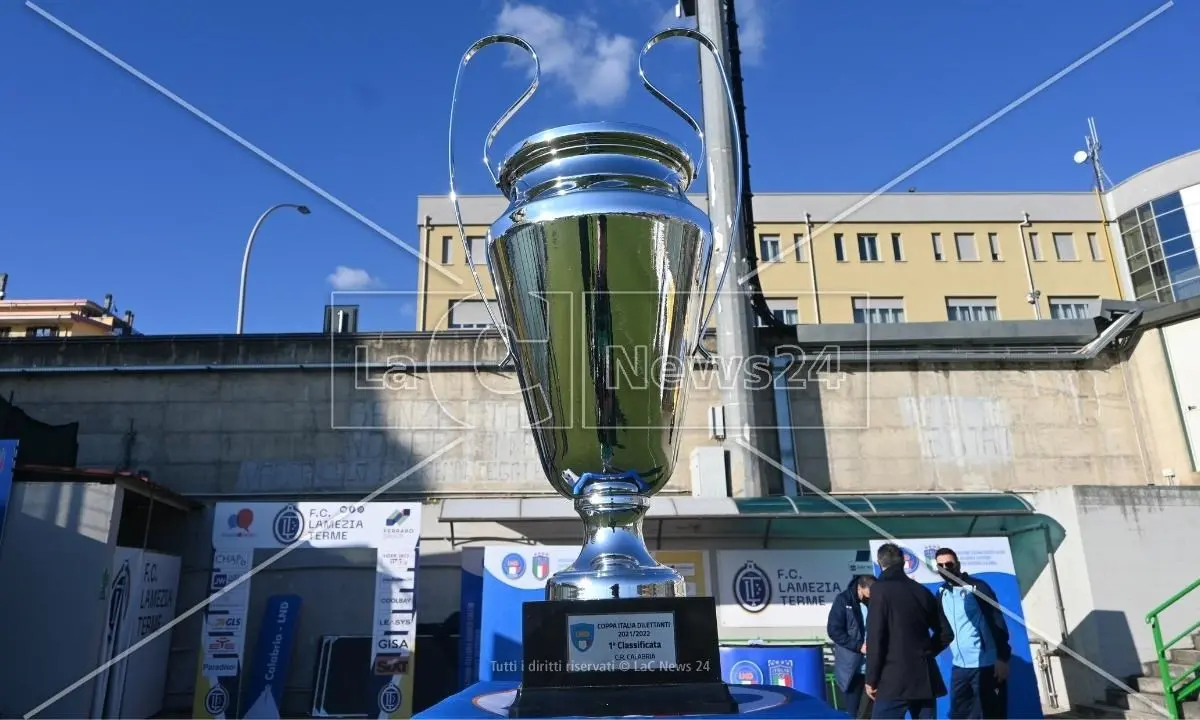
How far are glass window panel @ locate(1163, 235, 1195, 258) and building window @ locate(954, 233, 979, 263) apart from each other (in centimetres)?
579

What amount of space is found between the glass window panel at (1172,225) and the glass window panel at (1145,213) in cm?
42

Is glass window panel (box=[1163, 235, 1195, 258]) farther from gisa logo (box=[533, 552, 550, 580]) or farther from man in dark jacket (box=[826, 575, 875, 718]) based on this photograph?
gisa logo (box=[533, 552, 550, 580])

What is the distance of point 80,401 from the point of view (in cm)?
829

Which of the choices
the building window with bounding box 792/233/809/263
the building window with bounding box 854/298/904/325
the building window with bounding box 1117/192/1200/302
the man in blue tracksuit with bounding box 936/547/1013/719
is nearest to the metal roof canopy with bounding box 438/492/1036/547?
the man in blue tracksuit with bounding box 936/547/1013/719

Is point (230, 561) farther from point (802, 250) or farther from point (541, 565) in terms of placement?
point (802, 250)

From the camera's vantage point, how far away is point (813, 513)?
7242 mm

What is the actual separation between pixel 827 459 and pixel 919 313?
2008cm

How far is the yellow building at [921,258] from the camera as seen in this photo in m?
26.4

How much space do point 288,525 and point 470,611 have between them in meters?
1.84

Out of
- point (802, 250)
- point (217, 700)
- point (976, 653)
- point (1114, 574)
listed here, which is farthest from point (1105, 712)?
point (802, 250)

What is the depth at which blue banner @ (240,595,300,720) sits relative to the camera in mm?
6914

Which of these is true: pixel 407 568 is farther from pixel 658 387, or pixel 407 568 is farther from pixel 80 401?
pixel 658 387

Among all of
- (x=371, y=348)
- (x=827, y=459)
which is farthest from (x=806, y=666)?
(x=371, y=348)

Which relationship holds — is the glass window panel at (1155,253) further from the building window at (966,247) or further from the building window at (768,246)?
the building window at (768,246)
